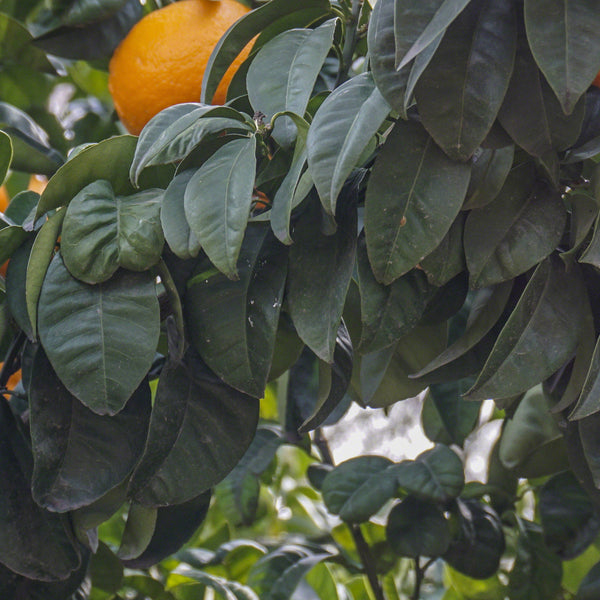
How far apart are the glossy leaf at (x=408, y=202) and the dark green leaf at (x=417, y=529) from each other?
404 millimetres

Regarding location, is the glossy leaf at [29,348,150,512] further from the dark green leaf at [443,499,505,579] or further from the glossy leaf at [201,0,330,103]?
the dark green leaf at [443,499,505,579]

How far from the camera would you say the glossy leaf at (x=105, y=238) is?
1.51 ft

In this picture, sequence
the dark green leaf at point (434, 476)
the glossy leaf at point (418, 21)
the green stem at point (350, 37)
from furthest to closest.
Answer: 1. the dark green leaf at point (434, 476)
2. the green stem at point (350, 37)
3. the glossy leaf at point (418, 21)

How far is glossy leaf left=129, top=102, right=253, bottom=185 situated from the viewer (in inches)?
18.0

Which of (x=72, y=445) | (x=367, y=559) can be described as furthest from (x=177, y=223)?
(x=367, y=559)

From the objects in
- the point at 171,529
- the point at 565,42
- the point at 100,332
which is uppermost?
the point at 565,42

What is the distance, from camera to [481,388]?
458 mm

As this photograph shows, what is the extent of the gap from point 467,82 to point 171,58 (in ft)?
0.91

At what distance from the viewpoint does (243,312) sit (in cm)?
49

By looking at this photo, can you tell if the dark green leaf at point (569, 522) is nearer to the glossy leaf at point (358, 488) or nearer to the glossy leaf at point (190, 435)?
the glossy leaf at point (358, 488)

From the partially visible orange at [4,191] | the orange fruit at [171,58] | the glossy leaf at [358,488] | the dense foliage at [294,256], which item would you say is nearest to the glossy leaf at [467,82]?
the dense foliage at [294,256]

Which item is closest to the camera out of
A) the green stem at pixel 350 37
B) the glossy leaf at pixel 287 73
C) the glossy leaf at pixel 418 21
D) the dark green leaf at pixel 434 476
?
the glossy leaf at pixel 418 21

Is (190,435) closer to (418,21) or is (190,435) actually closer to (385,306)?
(385,306)

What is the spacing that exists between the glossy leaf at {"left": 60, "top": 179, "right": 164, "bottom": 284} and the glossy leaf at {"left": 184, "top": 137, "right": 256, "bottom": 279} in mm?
35
